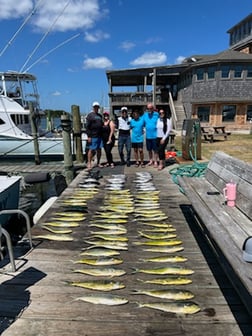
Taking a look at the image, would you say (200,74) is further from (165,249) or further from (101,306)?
(101,306)

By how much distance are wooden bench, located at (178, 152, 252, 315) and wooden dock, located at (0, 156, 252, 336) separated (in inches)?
7.1

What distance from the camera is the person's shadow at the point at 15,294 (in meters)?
2.24

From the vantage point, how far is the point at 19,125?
14.3 metres

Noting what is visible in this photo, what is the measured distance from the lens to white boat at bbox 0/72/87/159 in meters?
12.8

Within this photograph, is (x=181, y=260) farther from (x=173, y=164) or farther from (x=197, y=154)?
(x=197, y=154)

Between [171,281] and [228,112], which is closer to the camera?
[171,281]

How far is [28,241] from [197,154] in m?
7.13

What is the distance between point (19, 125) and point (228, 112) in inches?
639

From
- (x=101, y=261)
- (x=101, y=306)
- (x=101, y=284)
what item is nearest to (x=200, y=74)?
(x=101, y=261)

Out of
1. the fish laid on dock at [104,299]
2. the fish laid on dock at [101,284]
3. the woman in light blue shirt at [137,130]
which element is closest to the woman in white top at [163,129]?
the woman in light blue shirt at [137,130]

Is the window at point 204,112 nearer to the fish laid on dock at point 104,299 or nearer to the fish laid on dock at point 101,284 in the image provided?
the fish laid on dock at point 101,284

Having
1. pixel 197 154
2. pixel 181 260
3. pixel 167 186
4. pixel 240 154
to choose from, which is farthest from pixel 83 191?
pixel 240 154

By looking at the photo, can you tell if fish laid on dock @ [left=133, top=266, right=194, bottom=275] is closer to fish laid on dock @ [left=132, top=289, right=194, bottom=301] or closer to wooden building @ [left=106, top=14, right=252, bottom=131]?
fish laid on dock @ [left=132, top=289, right=194, bottom=301]

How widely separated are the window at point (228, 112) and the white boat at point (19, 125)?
14.0m
